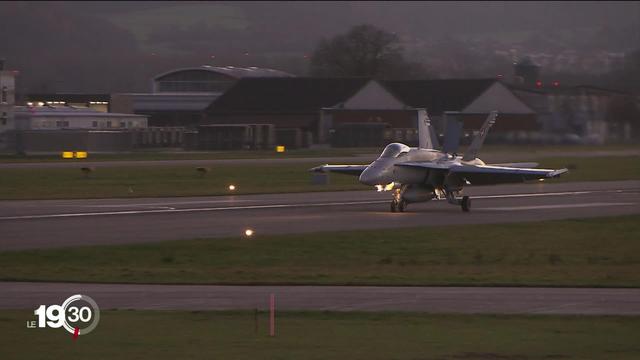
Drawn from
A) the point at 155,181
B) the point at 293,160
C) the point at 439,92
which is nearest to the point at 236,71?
the point at 439,92

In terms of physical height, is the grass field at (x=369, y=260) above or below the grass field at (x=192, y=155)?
below

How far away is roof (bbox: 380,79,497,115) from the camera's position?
8538 cm

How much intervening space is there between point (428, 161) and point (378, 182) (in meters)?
2.82

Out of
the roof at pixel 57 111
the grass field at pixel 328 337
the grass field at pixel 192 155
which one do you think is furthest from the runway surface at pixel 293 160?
the grass field at pixel 328 337

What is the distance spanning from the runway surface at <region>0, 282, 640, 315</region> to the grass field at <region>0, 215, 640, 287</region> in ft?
3.09

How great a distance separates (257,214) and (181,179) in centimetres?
1946

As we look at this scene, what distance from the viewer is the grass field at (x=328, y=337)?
1400 cm

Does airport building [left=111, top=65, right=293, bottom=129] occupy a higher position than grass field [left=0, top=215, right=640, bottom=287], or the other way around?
airport building [left=111, top=65, right=293, bottom=129]

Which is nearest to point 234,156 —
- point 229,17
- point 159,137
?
point 159,137

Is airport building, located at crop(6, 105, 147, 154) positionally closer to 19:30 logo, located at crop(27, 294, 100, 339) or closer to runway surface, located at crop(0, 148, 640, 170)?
runway surface, located at crop(0, 148, 640, 170)

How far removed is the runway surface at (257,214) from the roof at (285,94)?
47.3 m

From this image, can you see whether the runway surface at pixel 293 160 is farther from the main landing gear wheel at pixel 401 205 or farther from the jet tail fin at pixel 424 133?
the main landing gear wheel at pixel 401 205

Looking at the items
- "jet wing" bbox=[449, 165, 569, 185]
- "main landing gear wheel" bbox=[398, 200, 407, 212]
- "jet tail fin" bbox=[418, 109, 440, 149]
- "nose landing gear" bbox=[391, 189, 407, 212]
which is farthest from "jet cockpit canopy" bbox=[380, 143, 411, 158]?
"jet tail fin" bbox=[418, 109, 440, 149]

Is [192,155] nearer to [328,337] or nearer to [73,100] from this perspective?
[73,100]
